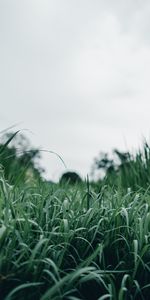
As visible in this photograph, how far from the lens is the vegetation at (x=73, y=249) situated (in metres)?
1.93

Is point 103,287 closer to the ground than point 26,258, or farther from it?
closer to the ground

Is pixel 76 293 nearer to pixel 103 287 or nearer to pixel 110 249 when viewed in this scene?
pixel 103 287

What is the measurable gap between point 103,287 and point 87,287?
0.07 meters

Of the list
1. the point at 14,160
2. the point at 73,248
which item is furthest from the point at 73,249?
the point at 14,160

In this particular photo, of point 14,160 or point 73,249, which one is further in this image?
point 14,160

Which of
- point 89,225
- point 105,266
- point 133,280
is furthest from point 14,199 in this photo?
point 133,280

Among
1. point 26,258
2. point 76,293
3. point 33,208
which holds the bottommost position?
point 76,293

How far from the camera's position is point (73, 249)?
7.77 feet

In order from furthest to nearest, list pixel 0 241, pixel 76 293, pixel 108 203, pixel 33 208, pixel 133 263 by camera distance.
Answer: pixel 108 203 → pixel 33 208 → pixel 133 263 → pixel 76 293 → pixel 0 241

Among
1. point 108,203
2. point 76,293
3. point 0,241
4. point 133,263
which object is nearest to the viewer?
point 0,241

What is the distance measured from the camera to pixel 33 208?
2.61m

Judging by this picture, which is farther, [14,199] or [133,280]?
[14,199]

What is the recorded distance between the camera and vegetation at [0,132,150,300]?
193 centimetres

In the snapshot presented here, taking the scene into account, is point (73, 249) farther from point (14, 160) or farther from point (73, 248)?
point (14, 160)
